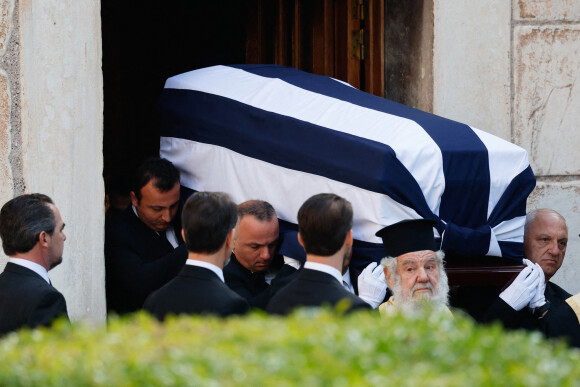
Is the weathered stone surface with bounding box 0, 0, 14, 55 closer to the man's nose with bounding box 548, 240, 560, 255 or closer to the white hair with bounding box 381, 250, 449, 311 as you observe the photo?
the white hair with bounding box 381, 250, 449, 311

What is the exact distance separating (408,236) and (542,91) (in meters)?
1.71

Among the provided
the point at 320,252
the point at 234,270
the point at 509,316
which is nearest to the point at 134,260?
the point at 234,270

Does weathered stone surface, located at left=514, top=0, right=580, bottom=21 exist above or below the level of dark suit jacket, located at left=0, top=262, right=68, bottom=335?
above

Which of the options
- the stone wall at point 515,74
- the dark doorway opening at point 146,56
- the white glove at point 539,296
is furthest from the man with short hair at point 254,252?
the dark doorway opening at point 146,56

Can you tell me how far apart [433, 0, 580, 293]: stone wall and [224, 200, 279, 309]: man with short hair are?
1383 millimetres

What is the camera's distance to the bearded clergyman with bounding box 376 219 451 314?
438 centimetres

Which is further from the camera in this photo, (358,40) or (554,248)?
(358,40)

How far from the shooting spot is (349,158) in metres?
4.52

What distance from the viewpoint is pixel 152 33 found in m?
8.20

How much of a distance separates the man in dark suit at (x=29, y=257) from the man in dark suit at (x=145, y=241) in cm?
96

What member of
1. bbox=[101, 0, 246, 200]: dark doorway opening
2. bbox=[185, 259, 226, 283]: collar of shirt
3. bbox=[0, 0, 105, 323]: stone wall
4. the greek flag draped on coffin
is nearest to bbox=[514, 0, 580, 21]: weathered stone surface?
Result: the greek flag draped on coffin

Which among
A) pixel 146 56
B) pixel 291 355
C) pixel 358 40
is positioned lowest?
pixel 291 355

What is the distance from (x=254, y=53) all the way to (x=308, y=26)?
74 cm

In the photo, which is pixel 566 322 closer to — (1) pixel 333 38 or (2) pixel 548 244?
(2) pixel 548 244
